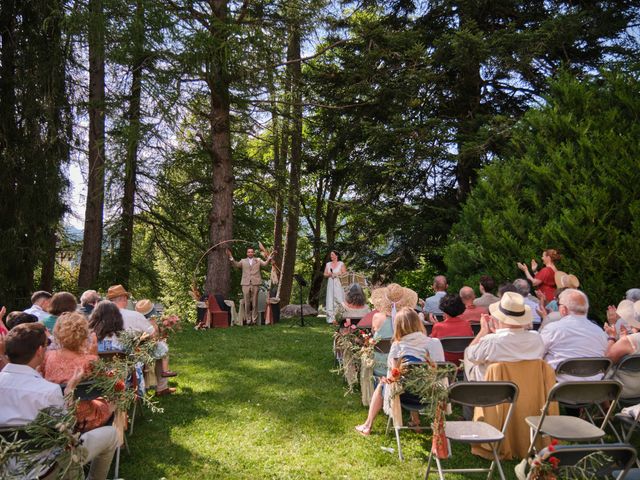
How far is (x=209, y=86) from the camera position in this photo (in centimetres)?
1284

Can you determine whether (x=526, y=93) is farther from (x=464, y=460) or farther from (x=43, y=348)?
(x=43, y=348)

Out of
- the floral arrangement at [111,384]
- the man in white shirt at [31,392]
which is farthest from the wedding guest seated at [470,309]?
the man in white shirt at [31,392]

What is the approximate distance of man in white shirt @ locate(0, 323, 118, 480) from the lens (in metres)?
3.16

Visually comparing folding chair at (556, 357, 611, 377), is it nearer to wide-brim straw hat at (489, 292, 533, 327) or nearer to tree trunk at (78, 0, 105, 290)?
wide-brim straw hat at (489, 292, 533, 327)

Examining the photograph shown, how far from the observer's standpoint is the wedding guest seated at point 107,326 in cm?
493

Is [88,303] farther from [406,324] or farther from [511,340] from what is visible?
[511,340]

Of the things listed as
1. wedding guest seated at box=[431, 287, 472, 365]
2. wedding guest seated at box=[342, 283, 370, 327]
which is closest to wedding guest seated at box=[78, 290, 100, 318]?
wedding guest seated at box=[342, 283, 370, 327]

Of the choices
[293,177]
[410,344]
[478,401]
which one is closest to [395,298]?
[410,344]

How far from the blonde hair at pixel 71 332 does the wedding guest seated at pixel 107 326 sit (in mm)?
864

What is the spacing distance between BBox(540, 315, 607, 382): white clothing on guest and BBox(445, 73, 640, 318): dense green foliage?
4.72 m

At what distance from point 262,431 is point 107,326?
72.6 inches

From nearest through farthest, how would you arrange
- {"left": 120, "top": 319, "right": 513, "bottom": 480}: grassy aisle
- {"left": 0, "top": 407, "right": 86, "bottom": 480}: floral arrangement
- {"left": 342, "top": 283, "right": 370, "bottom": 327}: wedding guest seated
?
1. {"left": 0, "top": 407, "right": 86, "bottom": 480}: floral arrangement
2. {"left": 120, "top": 319, "right": 513, "bottom": 480}: grassy aisle
3. {"left": 342, "top": 283, "right": 370, "bottom": 327}: wedding guest seated

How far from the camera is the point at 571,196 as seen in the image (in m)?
9.66

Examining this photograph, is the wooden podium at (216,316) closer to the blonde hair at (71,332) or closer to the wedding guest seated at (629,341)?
the blonde hair at (71,332)
